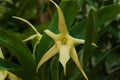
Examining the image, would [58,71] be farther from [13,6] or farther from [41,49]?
[13,6]

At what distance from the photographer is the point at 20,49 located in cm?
64

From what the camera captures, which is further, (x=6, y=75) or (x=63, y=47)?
(x=6, y=75)

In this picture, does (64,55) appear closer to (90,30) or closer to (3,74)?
(90,30)

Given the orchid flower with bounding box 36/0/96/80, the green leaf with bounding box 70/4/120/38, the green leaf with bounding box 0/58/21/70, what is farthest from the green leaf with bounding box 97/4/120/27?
the green leaf with bounding box 0/58/21/70

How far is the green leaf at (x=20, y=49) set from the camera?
2.09 feet

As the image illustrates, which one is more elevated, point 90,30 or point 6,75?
point 90,30

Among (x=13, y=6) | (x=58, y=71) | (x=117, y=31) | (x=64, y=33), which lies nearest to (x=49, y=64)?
(x=58, y=71)

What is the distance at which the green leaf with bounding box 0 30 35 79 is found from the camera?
64 centimetres

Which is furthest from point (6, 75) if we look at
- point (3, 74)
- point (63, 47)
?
point (63, 47)

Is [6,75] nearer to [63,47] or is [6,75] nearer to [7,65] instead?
[7,65]

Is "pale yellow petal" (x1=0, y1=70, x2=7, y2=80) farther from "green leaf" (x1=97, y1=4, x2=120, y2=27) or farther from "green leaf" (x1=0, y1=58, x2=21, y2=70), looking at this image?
"green leaf" (x1=97, y1=4, x2=120, y2=27)

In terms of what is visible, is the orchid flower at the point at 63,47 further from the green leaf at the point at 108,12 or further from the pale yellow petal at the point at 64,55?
the green leaf at the point at 108,12

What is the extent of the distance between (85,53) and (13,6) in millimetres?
1009

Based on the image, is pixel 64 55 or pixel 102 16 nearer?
pixel 64 55
